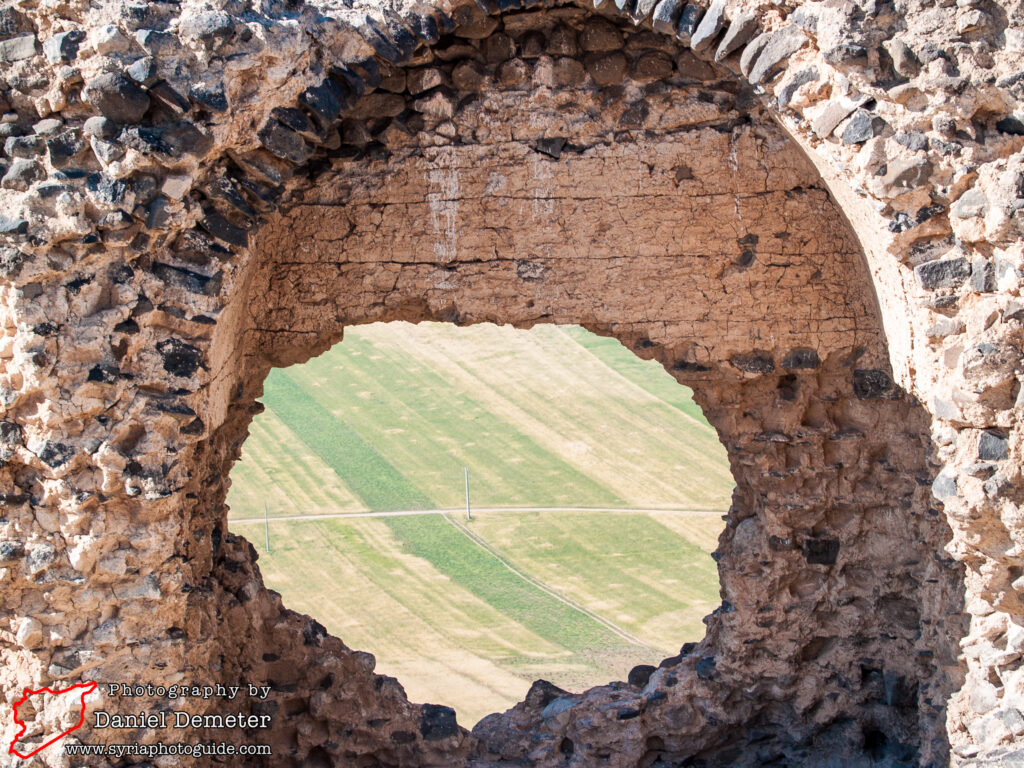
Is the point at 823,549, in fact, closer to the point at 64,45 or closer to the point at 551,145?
the point at 551,145

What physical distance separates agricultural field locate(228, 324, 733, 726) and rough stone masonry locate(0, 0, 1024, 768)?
3.84 meters

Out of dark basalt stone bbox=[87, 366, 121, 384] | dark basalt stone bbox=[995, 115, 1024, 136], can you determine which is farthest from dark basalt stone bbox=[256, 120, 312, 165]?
dark basalt stone bbox=[995, 115, 1024, 136]

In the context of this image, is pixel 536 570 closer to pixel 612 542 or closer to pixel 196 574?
pixel 612 542

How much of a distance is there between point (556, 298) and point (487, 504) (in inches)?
350

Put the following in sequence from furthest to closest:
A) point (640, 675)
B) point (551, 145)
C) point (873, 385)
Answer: point (640, 675) < point (873, 385) < point (551, 145)

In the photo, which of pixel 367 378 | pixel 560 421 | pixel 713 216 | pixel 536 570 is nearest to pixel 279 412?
pixel 367 378

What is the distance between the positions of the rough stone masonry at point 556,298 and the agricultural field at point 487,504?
3838 millimetres

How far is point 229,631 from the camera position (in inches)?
249

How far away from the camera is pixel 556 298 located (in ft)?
19.8

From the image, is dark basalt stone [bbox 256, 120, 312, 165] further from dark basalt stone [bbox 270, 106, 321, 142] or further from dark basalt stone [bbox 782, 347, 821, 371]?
dark basalt stone [bbox 782, 347, 821, 371]

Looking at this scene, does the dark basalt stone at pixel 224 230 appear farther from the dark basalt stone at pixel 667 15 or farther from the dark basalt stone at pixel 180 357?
the dark basalt stone at pixel 667 15

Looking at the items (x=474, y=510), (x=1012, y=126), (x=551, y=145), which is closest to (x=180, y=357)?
(x=551, y=145)

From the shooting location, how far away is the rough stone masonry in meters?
4.48

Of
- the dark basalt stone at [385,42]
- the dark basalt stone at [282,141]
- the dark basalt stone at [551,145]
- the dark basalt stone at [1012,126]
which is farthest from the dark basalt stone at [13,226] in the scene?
the dark basalt stone at [1012,126]
